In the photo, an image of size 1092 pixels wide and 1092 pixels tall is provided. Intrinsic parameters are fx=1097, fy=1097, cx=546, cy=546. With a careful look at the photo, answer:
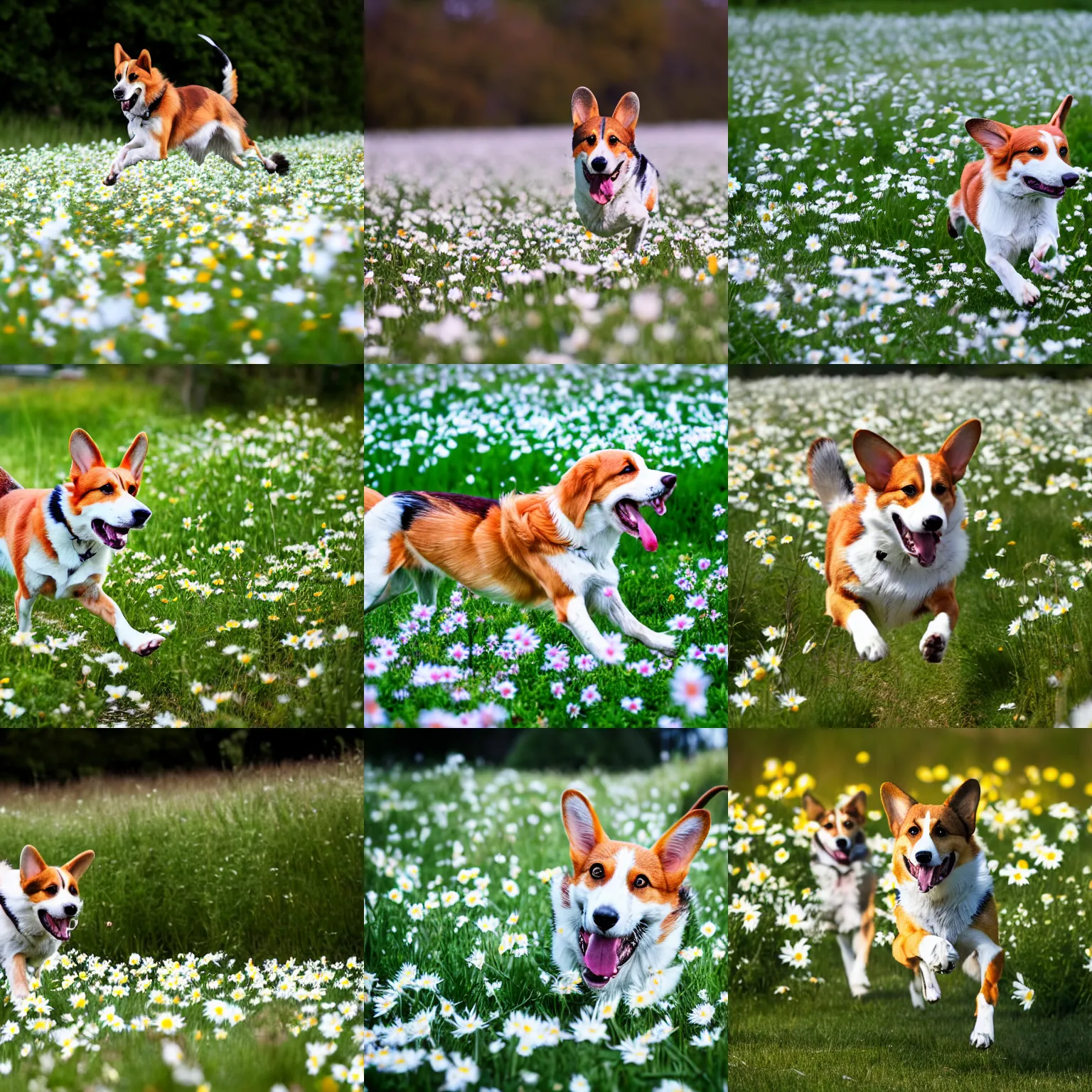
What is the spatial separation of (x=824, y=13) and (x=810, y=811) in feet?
14.1

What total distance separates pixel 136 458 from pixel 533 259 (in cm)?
206

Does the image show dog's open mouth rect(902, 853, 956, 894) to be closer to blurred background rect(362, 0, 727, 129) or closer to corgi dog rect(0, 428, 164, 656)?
corgi dog rect(0, 428, 164, 656)

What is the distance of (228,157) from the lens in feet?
17.6

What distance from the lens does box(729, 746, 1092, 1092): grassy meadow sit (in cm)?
470

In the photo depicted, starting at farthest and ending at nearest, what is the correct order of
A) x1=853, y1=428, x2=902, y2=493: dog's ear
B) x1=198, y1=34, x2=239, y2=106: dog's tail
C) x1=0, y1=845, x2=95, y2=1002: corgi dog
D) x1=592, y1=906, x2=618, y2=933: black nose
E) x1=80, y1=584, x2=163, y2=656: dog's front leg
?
x1=198, y1=34, x2=239, y2=106: dog's tail, x1=80, y1=584, x2=163, y2=656: dog's front leg, x1=0, y1=845, x2=95, y2=1002: corgi dog, x1=853, y1=428, x2=902, y2=493: dog's ear, x1=592, y1=906, x2=618, y2=933: black nose

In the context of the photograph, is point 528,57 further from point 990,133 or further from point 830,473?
point 830,473

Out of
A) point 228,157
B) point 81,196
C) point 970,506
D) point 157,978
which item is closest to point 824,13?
point 970,506

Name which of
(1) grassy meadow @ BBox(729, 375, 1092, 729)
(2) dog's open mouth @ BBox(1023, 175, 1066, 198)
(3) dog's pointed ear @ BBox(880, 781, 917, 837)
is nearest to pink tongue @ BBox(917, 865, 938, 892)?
(3) dog's pointed ear @ BBox(880, 781, 917, 837)

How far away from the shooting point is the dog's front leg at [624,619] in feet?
15.6

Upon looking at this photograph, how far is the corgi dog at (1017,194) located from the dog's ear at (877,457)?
1195 mm

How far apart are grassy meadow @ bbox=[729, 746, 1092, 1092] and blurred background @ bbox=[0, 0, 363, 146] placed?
12.7 feet

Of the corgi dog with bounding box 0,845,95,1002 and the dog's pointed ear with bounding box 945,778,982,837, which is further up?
the dog's pointed ear with bounding box 945,778,982,837

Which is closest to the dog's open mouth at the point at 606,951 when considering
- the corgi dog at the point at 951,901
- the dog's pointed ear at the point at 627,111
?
the corgi dog at the point at 951,901

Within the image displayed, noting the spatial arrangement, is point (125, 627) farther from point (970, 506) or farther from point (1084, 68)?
point (1084, 68)
